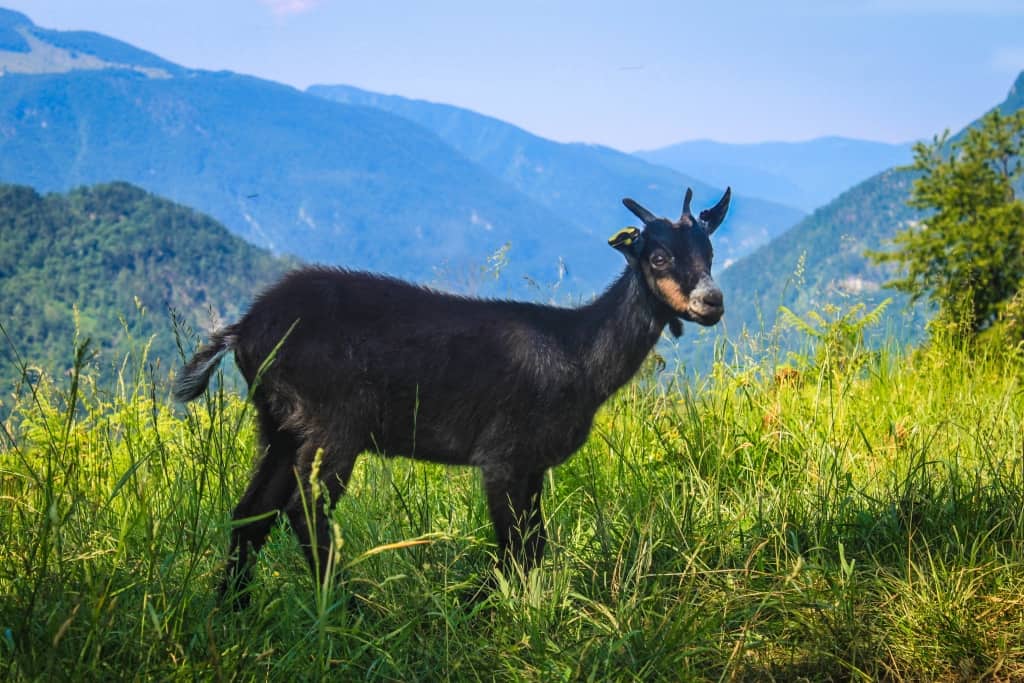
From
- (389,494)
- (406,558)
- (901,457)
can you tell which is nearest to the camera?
(406,558)

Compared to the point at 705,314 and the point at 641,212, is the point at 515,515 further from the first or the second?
the point at 641,212

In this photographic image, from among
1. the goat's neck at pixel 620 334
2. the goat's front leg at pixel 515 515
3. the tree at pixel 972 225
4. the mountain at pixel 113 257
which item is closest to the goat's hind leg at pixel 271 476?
the goat's front leg at pixel 515 515

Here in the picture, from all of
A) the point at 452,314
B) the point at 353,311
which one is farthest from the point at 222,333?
the point at 452,314

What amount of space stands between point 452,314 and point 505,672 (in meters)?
1.78

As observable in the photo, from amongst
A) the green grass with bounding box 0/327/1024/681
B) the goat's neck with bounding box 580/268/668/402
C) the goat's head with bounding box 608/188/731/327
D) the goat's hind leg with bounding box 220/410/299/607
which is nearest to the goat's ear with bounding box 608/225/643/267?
the goat's head with bounding box 608/188/731/327

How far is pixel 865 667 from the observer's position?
343 centimetres

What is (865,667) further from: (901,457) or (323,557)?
(323,557)

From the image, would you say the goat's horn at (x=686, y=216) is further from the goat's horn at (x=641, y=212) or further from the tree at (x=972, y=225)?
the tree at (x=972, y=225)

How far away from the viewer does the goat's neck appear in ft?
15.4

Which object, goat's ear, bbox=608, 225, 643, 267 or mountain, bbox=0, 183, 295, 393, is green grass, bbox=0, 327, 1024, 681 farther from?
mountain, bbox=0, 183, 295, 393

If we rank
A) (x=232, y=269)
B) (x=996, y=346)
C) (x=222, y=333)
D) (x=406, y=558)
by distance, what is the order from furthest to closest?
(x=232, y=269)
(x=996, y=346)
(x=222, y=333)
(x=406, y=558)

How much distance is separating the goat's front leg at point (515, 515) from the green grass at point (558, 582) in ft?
0.34

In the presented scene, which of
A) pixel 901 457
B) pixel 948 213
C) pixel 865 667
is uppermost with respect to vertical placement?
pixel 948 213

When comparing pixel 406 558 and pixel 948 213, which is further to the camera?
pixel 948 213
